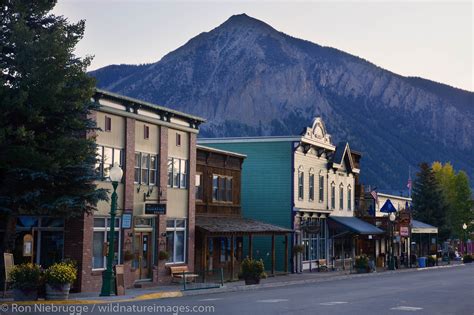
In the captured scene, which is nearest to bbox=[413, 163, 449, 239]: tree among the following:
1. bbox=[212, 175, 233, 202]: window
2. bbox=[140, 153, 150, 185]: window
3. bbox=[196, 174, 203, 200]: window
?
bbox=[212, 175, 233, 202]: window

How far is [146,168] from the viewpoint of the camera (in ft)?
118

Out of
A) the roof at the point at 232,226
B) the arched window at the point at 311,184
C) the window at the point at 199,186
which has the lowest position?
the roof at the point at 232,226

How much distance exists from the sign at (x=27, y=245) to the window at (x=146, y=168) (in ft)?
26.0

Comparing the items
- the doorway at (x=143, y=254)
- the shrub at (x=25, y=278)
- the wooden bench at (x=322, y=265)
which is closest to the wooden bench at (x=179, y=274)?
the doorway at (x=143, y=254)

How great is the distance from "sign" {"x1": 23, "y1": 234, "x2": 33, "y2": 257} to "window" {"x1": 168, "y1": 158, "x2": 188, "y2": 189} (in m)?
10.9

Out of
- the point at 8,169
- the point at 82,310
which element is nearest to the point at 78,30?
the point at 8,169

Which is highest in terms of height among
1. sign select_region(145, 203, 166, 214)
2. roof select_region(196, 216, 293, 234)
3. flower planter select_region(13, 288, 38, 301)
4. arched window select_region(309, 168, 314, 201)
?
arched window select_region(309, 168, 314, 201)

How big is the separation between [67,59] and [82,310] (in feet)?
30.4

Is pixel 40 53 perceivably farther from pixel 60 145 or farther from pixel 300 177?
pixel 300 177

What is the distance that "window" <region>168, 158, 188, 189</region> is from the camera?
125ft

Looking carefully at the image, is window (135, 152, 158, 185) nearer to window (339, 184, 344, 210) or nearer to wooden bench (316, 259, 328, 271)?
wooden bench (316, 259, 328, 271)

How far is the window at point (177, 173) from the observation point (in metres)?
38.2

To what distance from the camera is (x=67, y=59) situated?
26.5 metres

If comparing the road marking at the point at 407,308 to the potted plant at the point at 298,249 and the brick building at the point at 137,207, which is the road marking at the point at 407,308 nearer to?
the brick building at the point at 137,207
